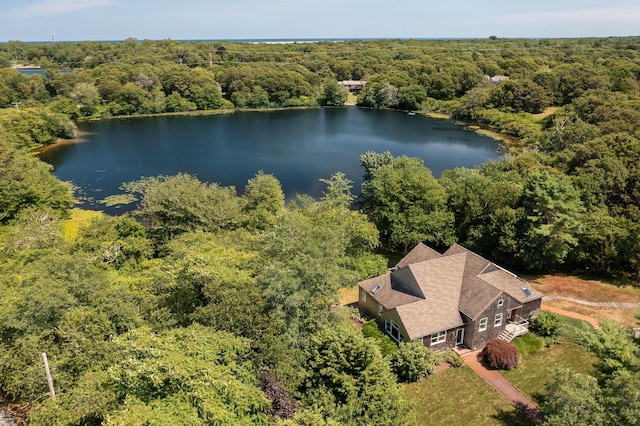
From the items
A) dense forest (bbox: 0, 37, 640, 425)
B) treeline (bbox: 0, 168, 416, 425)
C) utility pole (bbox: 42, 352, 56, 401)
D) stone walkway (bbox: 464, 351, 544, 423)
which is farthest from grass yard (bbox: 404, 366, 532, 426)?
utility pole (bbox: 42, 352, 56, 401)

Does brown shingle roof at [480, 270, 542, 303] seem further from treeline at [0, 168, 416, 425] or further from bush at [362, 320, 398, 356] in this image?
treeline at [0, 168, 416, 425]

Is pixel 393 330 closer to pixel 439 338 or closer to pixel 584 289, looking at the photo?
pixel 439 338

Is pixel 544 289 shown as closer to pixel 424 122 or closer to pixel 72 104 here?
pixel 424 122

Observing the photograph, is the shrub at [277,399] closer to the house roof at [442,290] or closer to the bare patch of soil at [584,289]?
the house roof at [442,290]

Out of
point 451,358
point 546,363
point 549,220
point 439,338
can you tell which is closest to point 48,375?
point 439,338

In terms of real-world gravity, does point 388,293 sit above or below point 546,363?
above

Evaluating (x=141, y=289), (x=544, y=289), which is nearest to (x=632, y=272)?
(x=544, y=289)
